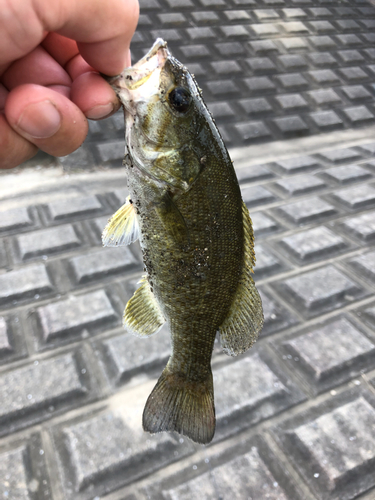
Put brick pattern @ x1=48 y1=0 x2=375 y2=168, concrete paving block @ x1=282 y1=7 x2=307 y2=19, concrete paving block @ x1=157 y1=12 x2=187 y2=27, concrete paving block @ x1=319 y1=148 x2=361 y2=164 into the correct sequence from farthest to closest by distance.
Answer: concrete paving block @ x1=282 y1=7 x2=307 y2=19
concrete paving block @ x1=157 y1=12 x2=187 y2=27
brick pattern @ x1=48 y1=0 x2=375 y2=168
concrete paving block @ x1=319 y1=148 x2=361 y2=164

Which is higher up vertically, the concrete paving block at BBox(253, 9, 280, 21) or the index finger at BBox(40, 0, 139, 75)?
the index finger at BBox(40, 0, 139, 75)

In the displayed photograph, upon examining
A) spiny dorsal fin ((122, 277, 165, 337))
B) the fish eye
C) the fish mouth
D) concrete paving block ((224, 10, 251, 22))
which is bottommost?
spiny dorsal fin ((122, 277, 165, 337))

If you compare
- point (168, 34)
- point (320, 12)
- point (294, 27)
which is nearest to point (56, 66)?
point (168, 34)

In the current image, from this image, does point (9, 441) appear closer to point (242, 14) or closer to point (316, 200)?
point (316, 200)

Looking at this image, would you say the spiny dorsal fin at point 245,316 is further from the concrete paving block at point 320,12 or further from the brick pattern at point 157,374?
the concrete paving block at point 320,12

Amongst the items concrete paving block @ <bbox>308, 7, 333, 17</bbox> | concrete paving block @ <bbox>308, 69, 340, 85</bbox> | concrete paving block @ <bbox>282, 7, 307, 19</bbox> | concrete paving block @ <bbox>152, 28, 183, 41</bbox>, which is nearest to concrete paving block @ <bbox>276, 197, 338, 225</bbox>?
concrete paving block @ <bbox>308, 69, 340, 85</bbox>

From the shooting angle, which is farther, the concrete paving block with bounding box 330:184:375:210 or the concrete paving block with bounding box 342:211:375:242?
the concrete paving block with bounding box 330:184:375:210

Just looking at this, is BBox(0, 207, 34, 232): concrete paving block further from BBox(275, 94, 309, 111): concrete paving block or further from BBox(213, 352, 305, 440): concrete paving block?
BBox(275, 94, 309, 111): concrete paving block

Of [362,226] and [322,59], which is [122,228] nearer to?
[362,226]
